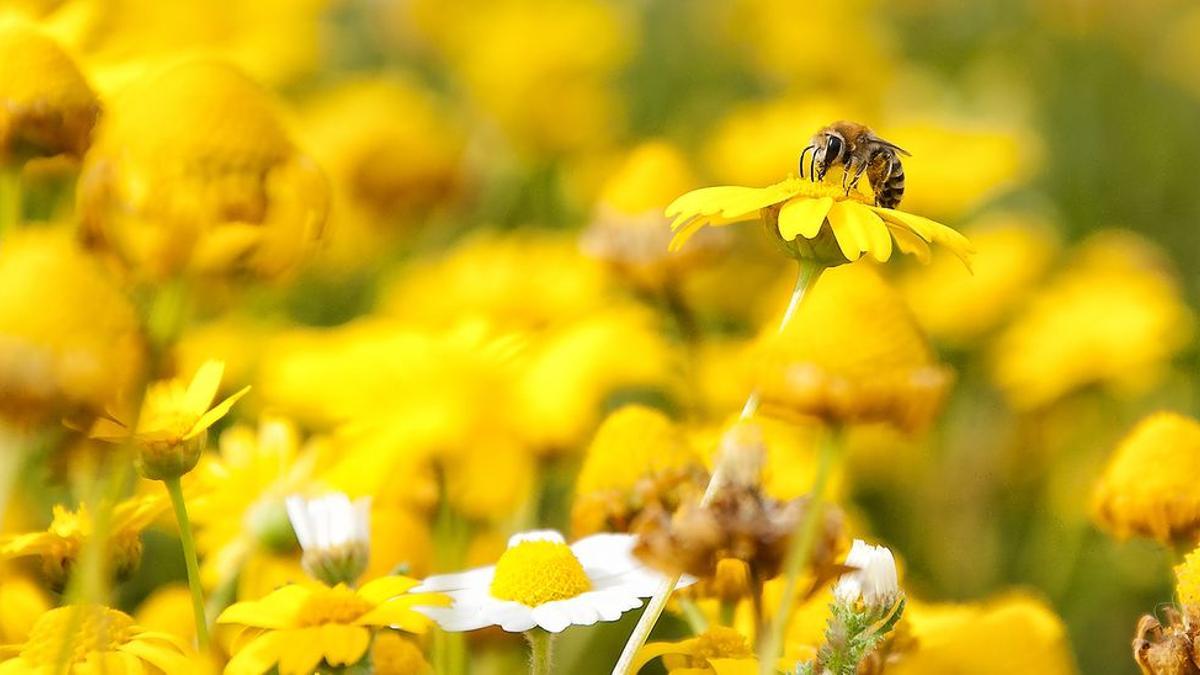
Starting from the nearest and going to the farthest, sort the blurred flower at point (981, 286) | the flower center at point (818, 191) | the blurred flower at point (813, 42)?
1. the flower center at point (818, 191)
2. the blurred flower at point (981, 286)
3. the blurred flower at point (813, 42)

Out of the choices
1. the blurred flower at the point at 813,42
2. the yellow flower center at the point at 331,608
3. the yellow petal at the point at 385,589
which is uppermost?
the blurred flower at the point at 813,42

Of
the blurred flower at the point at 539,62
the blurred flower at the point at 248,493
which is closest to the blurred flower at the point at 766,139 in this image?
the blurred flower at the point at 539,62

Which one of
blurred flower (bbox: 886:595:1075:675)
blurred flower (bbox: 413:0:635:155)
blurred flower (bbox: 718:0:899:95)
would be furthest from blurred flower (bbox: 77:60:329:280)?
blurred flower (bbox: 718:0:899:95)

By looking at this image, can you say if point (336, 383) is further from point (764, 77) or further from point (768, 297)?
point (764, 77)

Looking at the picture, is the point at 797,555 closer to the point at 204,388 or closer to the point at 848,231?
the point at 848,231

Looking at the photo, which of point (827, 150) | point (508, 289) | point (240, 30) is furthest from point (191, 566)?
point (240, 30)

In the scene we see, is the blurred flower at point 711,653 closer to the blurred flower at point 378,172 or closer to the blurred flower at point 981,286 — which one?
the blurred flower at point 981,286
